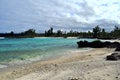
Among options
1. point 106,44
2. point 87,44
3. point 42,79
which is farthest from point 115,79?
point 87,44

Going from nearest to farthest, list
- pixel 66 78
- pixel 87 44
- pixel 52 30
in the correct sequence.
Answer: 1. pixel 66 78
2. pixel 87 44
3. pixel 52 30

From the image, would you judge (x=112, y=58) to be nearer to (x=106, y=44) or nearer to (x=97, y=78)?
(x=97, y=78)

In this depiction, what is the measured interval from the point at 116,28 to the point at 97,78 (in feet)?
455

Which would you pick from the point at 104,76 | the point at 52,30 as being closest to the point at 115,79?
the point at 104,76

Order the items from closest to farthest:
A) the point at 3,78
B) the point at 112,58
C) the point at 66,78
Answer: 1. the point at 66,78
2. the point at 3,78
3. the point at 112,58

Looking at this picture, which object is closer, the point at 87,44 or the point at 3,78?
the point at 3,78

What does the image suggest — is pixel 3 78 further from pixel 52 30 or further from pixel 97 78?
pixel 52 30

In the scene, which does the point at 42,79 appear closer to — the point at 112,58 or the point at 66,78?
the point at 66,78

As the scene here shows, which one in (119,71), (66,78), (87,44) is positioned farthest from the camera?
(87,44)

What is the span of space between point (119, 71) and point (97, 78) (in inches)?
90.7

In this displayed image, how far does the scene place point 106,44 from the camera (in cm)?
5762

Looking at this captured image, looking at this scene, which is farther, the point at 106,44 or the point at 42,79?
the point at 106,44

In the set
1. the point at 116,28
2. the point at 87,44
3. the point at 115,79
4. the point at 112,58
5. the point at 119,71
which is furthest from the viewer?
the point at 116,28

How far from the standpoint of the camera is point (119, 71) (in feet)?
47.6
